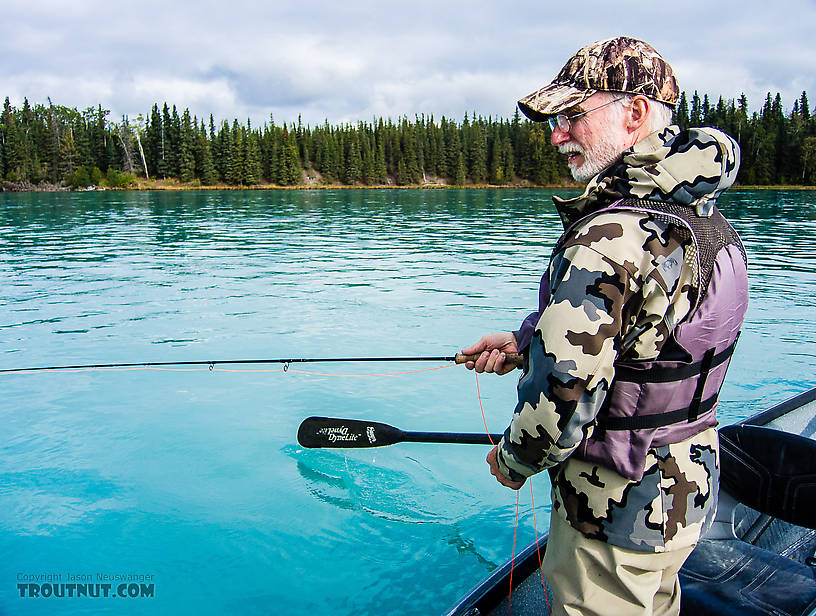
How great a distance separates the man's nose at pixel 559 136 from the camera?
236 cm

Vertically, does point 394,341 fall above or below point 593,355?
below

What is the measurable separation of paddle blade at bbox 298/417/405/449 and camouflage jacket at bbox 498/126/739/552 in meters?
2.45

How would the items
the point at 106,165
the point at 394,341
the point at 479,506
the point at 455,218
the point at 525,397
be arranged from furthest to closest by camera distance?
1. the point at 106,165
2. the point at 455,218
3. the point at 394,341
4. the point at 479,506
5. the point at 525,397

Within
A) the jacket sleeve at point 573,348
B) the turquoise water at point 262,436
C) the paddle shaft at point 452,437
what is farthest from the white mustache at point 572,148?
the turquoise water at point 262,436

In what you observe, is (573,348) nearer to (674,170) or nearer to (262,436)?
(674,170)

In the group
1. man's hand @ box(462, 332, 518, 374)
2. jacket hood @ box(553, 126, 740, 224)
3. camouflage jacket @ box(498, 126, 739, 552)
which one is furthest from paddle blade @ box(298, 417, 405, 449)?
jacket hood @ box(553, 126, 740, 224)

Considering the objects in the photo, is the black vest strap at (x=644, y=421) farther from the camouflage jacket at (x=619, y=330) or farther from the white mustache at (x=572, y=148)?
the white mustache at (x=572, y=148)

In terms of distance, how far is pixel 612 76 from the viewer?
7.21 feet

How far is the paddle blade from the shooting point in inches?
183

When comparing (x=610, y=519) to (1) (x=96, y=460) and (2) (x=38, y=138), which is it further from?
(2) (x=38, y=138)

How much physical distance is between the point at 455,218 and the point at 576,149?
45115mm

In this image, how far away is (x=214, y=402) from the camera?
9.60 m

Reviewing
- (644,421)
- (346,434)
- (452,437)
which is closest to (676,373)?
(644,421)

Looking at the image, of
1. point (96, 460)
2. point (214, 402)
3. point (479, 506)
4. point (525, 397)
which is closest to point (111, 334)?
point (214, 402)
